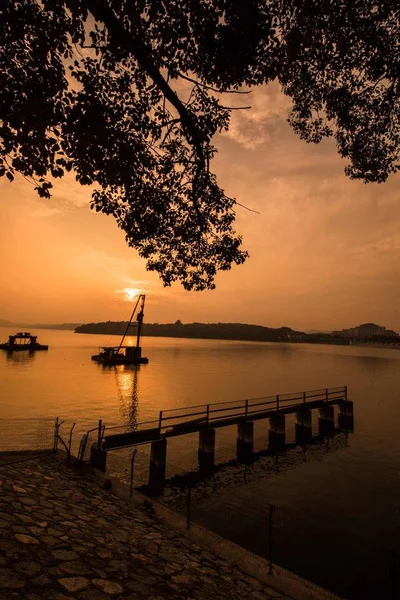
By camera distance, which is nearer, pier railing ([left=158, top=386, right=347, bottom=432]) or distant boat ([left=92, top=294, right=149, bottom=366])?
pier railing ([left=158, top=386, right=347, bottom=432])

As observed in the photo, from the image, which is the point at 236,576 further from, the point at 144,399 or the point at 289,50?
the point at 144,399

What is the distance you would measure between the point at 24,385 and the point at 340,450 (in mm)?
46979

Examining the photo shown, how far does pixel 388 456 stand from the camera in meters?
24.6

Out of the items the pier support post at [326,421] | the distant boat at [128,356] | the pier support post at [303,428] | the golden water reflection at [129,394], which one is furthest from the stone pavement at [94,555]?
the distant boat at [128,356]

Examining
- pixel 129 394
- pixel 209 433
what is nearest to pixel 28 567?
pixel 209 433

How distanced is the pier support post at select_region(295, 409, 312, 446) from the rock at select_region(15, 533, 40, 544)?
79.0ft

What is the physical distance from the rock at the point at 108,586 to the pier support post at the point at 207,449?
51.4 ft

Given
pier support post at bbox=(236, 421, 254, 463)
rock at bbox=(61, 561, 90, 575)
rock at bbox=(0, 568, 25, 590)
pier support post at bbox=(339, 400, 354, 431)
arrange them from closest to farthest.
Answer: rock at bbox=(0, 568, 25, 590), rock at bbox=(61, 561, 90, 575), pier support post at bbox=(236, 421, 254, 463), pier support post at bbox=(339, 400, 354, 431)

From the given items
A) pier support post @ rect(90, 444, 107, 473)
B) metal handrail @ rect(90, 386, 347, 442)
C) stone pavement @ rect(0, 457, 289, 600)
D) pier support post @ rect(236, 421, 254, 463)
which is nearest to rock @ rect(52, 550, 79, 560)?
stone pavement @ rect(0, 457, 289, 600)

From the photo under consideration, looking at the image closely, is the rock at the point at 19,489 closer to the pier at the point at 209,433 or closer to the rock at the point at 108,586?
the rock at the point at 108,586

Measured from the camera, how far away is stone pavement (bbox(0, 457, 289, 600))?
531 cm

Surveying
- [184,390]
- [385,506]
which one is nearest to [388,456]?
[385,506]

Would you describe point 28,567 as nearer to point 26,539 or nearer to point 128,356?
point 26,539

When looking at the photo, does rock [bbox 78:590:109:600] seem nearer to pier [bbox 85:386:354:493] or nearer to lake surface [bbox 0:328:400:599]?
lake surface [bbox 0:328:400:599]
